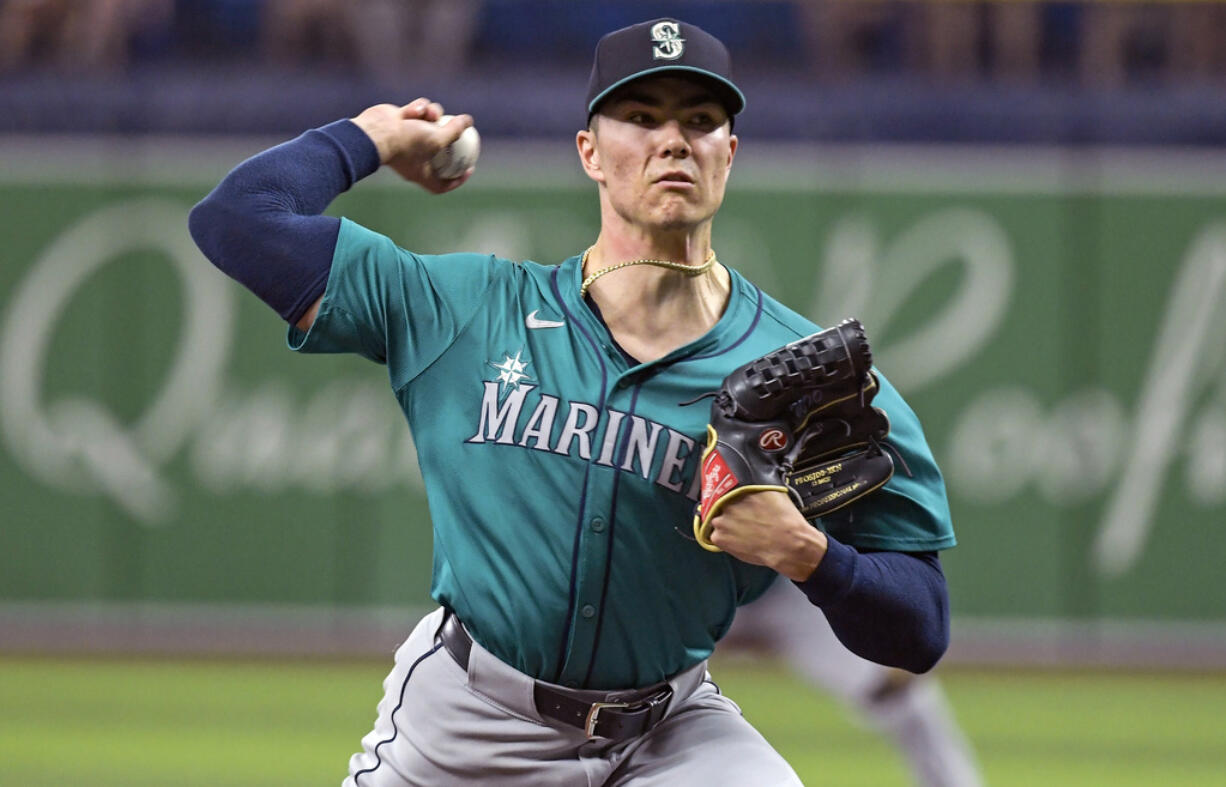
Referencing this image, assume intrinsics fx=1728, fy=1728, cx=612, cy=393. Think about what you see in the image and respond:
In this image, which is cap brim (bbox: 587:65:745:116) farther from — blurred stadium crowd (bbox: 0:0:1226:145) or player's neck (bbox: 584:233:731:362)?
blurred stadium crowd (bbox: 0:0:1226:145)

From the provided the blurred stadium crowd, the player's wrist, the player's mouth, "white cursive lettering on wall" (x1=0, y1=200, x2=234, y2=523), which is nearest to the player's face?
the player's mouth

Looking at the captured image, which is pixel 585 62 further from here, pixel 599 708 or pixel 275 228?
pixel 599 708

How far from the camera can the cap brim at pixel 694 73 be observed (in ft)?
10.7

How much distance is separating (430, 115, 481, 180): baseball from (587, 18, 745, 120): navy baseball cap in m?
0.32

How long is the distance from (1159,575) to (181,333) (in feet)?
20.0

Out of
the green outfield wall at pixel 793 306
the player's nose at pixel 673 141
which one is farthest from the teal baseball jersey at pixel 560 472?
the green outfield wall at pixel 793 306

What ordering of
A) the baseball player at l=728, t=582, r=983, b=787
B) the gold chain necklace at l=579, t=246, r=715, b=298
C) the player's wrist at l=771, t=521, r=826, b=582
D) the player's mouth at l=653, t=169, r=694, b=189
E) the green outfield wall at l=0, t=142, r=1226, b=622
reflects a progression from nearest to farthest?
1. the player's wrist at l=771, t=521, r=826, b=582
2. the player's mouth at l=653, t=169, r=694, b=189
3. the gold chain necklace at l=579, t=246, r=715, b=298
4. the baseball player at l=728, t=582, r=983, b=787
5. the green outfield wall at l=0, t=142, r=1226, b=622

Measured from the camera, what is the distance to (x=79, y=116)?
416 inches

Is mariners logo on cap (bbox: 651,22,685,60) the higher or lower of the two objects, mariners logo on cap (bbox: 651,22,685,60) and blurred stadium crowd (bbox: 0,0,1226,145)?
the lower

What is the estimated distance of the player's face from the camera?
3312 mm

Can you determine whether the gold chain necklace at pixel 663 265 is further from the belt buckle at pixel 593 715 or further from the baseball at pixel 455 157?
the belt buckle at pixel 593 715

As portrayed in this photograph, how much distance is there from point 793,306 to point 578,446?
24.7 feet

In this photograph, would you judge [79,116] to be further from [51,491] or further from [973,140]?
[973,140]

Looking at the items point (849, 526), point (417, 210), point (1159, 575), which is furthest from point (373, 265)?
point (1159, 575)
